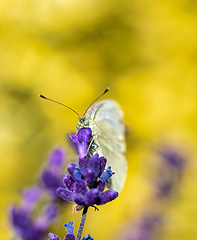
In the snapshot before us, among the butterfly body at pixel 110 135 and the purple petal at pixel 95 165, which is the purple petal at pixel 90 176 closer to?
the purple petal at pixel 95 165

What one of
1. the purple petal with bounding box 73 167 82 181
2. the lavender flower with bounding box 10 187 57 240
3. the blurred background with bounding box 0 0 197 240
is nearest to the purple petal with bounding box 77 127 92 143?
the purple petal with bounding box 73 167 82 181

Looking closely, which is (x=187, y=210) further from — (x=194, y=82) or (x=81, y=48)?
(x=81, y=48)

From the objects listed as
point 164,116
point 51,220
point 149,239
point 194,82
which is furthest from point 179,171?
point 194,82

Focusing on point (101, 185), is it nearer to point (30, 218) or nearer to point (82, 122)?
point (82, 122)

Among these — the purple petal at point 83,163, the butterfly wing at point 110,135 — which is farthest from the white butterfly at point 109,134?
the purple petal at point 83,163

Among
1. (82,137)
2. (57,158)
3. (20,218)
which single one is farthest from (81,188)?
(20,218)

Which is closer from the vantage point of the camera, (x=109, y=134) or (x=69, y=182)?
(x=69, y=182)

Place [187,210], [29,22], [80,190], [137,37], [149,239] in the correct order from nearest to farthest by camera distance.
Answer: [80,190]
[149,239]
[187,210]
[29,22]
[137,37]
